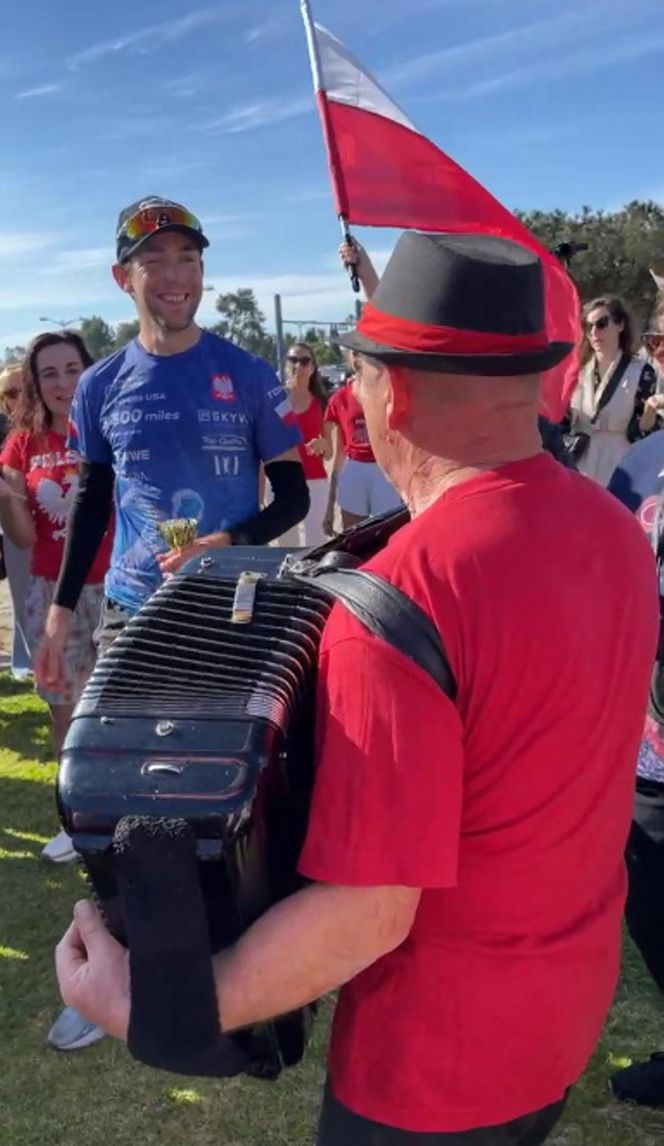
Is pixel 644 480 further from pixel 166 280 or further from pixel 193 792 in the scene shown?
pixel 193 792

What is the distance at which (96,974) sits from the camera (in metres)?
1.40

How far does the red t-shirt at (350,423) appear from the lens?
762 cm

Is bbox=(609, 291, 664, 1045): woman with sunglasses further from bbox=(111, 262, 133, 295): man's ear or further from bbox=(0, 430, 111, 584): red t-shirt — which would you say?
bbox=(0, 430, 111, 584): red t-shirt

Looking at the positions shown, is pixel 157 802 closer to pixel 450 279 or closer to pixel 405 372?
pixel 405 372

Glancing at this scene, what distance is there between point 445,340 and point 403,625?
1.24 ft

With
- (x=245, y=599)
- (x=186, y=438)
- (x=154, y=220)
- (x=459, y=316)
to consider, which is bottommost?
(x=245, y=599)

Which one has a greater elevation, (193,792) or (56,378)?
(56,378)

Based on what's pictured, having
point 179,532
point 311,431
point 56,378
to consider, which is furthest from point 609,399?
point 179,532

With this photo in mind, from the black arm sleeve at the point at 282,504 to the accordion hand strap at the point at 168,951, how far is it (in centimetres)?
191

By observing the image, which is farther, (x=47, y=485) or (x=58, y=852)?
(x=47, y=485)

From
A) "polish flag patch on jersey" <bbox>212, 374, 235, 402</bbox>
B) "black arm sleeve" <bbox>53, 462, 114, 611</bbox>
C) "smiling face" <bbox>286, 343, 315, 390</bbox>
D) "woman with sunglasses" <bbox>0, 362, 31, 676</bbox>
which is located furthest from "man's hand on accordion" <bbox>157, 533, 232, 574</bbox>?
"smiling face" <bbox>286, 343, 315, 390</bbox>

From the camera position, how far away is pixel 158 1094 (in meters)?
3.14

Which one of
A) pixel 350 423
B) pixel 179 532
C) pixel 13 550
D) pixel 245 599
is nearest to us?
pixel 245 599

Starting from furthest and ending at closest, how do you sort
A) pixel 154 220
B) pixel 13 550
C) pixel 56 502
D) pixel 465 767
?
pixel 13 550 → pixel 56 502 → pixel 154 220 → pixel 465 767
